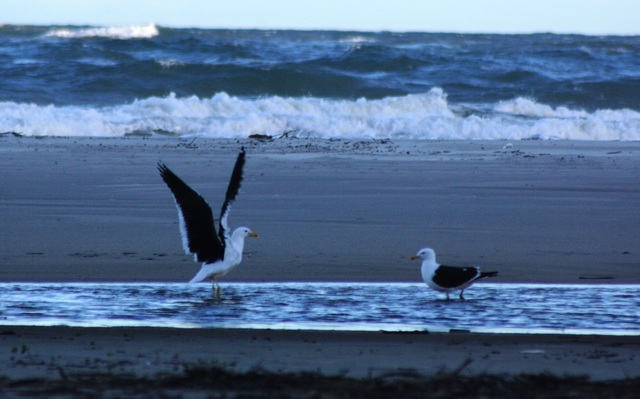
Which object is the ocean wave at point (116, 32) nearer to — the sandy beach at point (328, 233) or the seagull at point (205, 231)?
the sandy beach at point (328, 233)

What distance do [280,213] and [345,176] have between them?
2794 mm

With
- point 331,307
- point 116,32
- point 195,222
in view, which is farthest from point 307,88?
point 331,307

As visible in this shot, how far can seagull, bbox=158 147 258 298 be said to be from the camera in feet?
24.6

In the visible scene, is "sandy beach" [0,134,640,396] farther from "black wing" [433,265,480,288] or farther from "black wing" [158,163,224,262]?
"black wing" [433,265,480,288]

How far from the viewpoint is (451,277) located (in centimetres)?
734

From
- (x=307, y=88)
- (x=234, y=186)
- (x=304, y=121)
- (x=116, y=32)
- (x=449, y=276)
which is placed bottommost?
(x=449, y=276)

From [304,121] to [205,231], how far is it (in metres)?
14.5

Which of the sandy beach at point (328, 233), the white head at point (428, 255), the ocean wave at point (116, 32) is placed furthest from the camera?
the ocean wave at point (116, 32)

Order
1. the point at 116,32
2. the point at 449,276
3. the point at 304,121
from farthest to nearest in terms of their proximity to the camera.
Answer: the point at 116,32, the point at 304,121, the point at 449,276

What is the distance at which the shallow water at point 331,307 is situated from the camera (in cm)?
633

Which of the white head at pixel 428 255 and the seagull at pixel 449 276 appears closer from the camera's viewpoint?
the seagull at pixel 449 276

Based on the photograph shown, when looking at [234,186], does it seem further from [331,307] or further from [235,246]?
[331,307]

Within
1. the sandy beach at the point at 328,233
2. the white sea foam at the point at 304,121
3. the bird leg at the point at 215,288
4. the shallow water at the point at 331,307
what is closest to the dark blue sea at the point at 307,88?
the white sea foam at the point at 304,121

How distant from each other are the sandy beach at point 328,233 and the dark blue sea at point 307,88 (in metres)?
4.17
